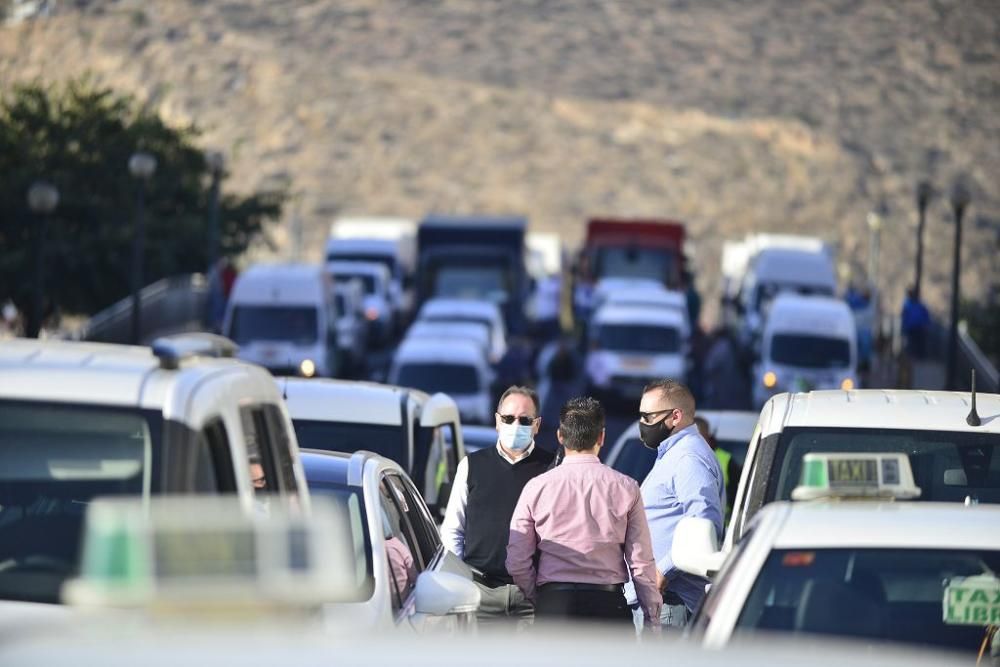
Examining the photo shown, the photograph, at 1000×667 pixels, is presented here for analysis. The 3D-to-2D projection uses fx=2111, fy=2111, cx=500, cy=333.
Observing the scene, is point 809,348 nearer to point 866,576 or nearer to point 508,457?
point 508,457

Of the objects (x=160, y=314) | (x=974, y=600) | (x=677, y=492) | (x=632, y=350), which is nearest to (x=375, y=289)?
(x=160, y=314)

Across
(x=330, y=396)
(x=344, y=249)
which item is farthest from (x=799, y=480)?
(x=344, y=249)

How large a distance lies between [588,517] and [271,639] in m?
4.93

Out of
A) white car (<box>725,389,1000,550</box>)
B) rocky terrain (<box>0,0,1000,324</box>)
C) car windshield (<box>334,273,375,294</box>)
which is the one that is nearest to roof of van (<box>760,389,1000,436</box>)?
white car (<box>725,389,1000,550</box>)

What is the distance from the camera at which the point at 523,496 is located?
7867mm

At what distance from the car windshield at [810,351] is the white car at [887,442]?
1086 inches

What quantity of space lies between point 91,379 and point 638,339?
34.2 metres

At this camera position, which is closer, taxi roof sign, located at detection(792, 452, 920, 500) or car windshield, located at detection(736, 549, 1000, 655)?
car windshield, located at detection(736, 549, 1000, 655)

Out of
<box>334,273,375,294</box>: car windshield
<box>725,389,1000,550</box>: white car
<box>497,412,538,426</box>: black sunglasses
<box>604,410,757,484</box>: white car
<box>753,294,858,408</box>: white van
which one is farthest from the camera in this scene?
<box>334,273,375,294</box>: car windshield

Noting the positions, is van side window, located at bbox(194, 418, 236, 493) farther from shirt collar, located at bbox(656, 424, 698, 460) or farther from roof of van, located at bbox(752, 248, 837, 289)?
roof of van, located at bbox(752, 248, 837, 289)

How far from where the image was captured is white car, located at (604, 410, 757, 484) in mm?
13422

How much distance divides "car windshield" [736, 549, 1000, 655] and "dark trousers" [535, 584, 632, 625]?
1.91m

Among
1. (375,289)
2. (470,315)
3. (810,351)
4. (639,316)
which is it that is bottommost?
(810,351)

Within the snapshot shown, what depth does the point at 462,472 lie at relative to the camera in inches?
333
